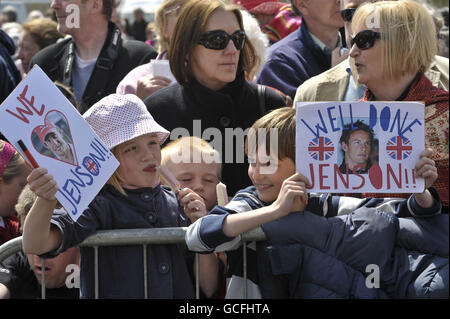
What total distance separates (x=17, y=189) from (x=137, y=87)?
3.10 feet

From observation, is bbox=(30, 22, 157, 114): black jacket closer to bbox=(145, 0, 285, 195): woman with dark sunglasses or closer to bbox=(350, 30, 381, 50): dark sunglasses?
bbox=(145, 0, 285, 195): woman with dark sunglasses

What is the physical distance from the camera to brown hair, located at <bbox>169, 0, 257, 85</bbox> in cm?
483

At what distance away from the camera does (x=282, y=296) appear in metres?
3.54

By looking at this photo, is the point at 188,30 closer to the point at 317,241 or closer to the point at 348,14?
the point at 348,14

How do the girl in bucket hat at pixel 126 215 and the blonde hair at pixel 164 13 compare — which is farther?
the blonde hair at pixel 164 13

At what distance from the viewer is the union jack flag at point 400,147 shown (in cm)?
354

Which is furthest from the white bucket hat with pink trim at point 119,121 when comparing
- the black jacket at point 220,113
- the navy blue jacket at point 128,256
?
the black jacket at point 220,113

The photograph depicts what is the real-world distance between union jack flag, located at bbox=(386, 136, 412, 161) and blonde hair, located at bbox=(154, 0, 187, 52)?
2.44 metres

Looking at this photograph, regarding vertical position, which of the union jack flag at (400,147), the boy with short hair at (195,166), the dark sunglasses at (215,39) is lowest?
the boy with short hair at (195,166)

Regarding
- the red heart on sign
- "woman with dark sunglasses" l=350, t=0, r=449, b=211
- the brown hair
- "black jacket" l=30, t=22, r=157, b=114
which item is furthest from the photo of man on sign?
"black jacket" l=30, t=22, r=157, b=114

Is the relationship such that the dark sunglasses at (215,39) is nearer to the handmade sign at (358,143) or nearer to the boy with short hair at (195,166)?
the boy with short hair at (195,166)

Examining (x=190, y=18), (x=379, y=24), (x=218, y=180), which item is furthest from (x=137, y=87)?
(x=379, y=24)

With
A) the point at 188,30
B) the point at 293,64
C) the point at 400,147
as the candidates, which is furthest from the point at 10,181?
the point at 400,147
